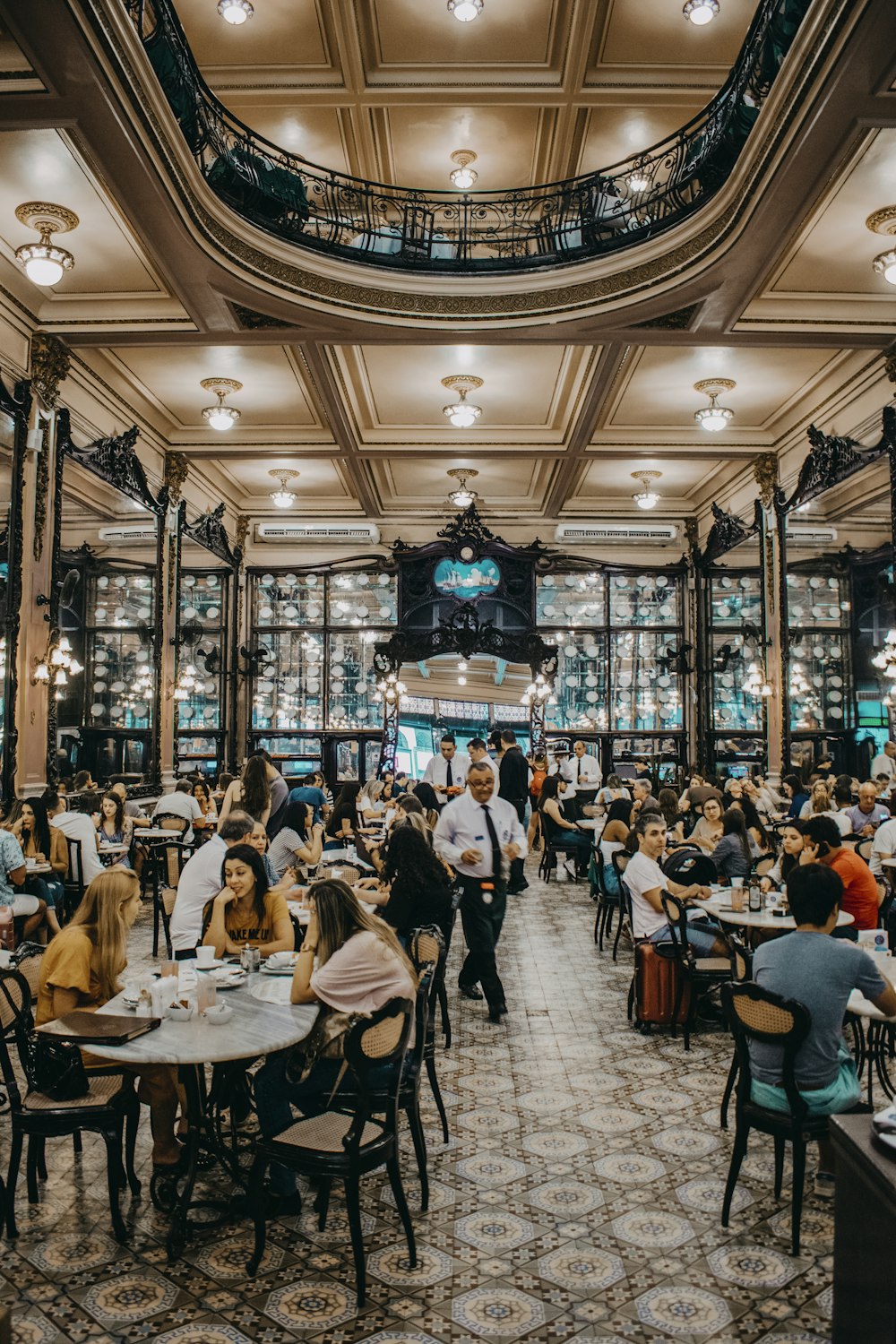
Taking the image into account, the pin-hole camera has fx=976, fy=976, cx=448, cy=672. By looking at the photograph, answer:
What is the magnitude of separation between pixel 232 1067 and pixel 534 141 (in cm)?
868

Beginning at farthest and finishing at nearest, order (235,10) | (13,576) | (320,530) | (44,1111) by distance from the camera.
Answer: (320,530) → (13,576) → (235,10) → (44,1111)

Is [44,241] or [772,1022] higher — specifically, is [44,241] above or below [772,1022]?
above

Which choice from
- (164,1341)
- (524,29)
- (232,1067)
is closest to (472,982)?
(232,1067)

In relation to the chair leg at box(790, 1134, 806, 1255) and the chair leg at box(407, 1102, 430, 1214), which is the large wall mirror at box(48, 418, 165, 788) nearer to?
the chair leg at box(407, 1102, 430, 1214)

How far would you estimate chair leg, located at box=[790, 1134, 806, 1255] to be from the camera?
11.7 feet

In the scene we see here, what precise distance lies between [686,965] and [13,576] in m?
6.15

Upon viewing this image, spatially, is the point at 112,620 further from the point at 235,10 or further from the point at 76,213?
the point at 235,10

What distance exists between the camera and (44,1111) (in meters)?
3.69

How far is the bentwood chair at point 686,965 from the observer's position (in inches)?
233

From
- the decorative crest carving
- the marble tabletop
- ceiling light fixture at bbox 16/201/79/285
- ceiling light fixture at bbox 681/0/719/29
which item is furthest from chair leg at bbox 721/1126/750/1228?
the decorative crest carving

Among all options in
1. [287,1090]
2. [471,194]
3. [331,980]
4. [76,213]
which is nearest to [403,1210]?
[287,1090]

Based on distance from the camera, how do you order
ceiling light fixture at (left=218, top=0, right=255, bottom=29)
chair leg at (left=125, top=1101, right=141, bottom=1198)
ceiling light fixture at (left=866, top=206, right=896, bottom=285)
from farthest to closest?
ceiling light fixture at (left=218, top=0, right=255, bottom=29) < ceiling light fixture at (left=866, top=206, right=896, bottom=285) < chair leg at (left=125, top=1101, right=141, bottom=1198)

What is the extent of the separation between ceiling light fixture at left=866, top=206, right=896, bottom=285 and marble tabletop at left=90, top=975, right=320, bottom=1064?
6.71m

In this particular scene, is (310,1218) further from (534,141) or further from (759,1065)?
(534,141)
